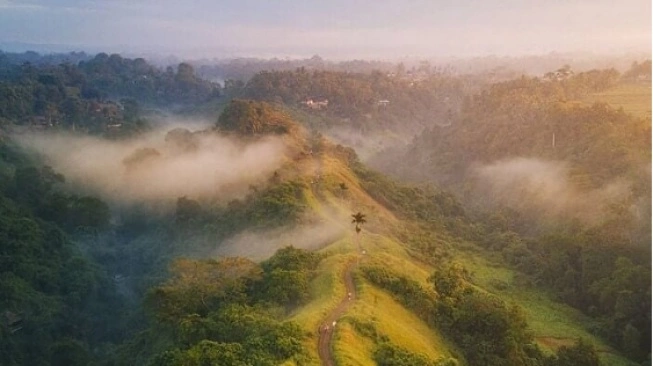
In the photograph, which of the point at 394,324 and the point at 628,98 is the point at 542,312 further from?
the point at 628,98

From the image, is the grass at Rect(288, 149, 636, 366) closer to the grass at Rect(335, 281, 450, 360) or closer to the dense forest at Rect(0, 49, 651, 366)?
the grass at Rect(335, 281, 450, 360)

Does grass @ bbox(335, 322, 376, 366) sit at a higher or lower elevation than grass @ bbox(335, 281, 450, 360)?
higher

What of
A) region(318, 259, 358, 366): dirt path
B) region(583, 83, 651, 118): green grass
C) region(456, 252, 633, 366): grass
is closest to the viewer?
region(318, 259, 358, 366): dirt path

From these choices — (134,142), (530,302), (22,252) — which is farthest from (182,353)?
(134,142)

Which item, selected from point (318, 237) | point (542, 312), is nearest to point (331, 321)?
point (318, 237)

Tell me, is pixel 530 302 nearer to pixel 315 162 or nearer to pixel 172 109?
pixel 315 162

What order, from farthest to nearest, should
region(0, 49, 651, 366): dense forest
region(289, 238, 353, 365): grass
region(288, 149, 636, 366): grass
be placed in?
region(0, 49, 651, 366): dense forest, region(288, 149, 636, 366): grass, region(289, 238, 353, 365): grass

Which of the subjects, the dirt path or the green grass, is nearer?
the dirt path

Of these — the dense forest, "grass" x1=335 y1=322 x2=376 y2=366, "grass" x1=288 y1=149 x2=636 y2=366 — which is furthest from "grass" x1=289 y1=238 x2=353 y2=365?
"grass" x1=335 y1=322 x2=376 y2=366
